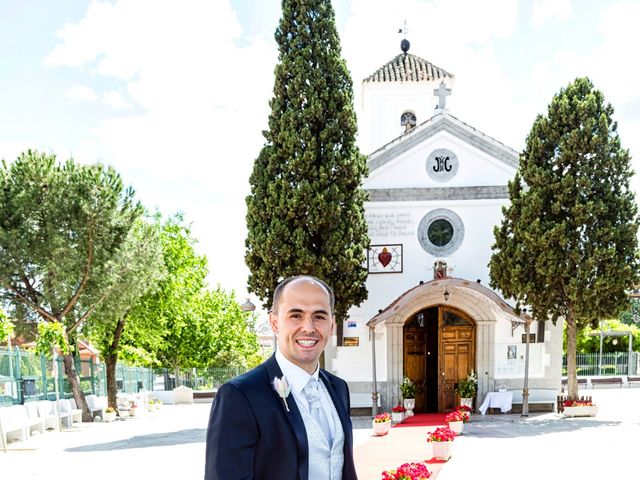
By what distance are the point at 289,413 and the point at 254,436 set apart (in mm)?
162

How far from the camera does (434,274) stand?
21344 millimetres

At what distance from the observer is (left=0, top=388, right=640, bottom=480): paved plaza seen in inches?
500

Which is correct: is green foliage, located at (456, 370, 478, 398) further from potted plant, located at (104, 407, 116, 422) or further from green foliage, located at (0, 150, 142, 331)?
potted plant, located at (104, 407, 116, 422)

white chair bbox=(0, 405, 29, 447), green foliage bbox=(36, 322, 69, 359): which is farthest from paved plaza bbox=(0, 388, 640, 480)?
green foliage bbox=(36, 322, 69, 359)

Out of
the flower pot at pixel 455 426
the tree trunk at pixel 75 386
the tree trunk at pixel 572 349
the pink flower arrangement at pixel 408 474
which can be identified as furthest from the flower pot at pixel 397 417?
the pink flower arrangement at pixel 408 474

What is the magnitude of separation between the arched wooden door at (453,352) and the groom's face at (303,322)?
19.4 m

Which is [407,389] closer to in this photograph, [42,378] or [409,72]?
[42,378]

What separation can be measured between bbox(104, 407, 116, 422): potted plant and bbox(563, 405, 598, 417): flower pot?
1475 centimetres

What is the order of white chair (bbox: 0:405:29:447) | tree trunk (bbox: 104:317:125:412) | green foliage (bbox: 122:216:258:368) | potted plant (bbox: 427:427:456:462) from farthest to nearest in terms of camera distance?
green foliage (bbox: 122:216:258:368), tree trunk (bbox: 104:317:125:412), white chair (bbox: 0:405:29:447), potted plant (bbox: 427:427:456:462)

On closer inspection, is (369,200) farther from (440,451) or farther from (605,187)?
(440,451)

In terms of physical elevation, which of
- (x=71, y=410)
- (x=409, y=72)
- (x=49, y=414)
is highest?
(x=409, y=72)

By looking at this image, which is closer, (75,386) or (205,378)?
(75,386)

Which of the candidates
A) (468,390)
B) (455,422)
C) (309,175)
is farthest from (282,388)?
(468,390)

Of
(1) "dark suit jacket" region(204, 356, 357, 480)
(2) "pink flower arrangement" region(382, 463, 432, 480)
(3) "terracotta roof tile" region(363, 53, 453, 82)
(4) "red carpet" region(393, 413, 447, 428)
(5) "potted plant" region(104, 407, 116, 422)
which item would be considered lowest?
(5) "potted plant" region(104, 407, 116, 422)
